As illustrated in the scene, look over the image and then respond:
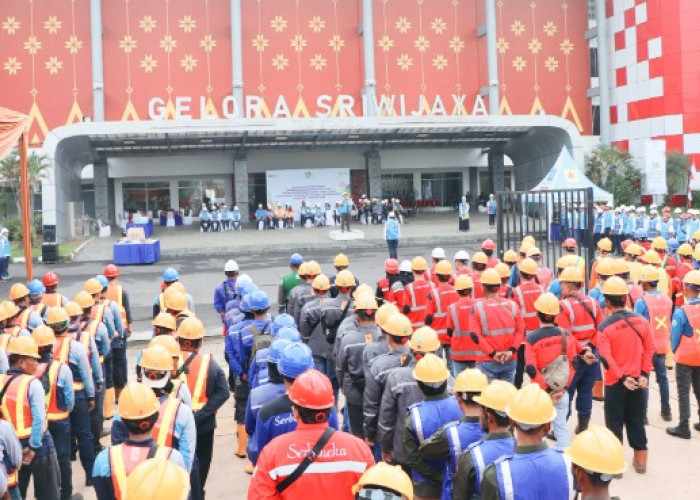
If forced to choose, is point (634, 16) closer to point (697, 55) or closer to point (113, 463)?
point (697, 55)

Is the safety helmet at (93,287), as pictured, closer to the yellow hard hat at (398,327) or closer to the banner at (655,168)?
the yellow hard hat at (398,327)

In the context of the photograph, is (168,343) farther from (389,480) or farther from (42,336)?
(389,480)

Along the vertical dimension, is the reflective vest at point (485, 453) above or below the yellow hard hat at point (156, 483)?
below

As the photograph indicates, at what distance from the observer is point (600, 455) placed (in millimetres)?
3025

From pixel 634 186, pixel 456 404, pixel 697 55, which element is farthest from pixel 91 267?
pixel 697 55

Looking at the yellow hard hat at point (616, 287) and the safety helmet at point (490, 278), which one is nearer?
the yellow hard hat at point (616, 287)

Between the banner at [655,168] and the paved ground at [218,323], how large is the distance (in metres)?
8.77

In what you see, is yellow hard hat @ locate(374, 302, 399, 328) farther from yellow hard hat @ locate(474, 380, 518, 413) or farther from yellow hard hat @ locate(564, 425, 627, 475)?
yellow hard hat @ locate(564, 425, 627, 475)

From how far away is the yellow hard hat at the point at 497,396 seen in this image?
3.71 metres

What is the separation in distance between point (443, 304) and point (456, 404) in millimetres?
4322

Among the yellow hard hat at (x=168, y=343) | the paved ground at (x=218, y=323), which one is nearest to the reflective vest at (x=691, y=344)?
the paved ground at (x=218, y=323)

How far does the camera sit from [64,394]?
18.8 feet

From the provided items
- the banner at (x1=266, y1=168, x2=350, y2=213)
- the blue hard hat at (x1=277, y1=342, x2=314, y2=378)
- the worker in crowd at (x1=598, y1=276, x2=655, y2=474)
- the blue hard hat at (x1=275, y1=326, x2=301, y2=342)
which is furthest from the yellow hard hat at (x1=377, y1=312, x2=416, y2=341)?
the banner at (x1=266, y1=168, x2=350, y2=213)

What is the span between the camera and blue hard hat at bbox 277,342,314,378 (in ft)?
14.0
